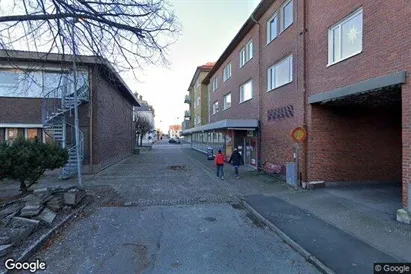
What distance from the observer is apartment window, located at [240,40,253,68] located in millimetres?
17112

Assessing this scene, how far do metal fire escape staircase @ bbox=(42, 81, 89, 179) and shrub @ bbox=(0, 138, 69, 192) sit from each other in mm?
3951

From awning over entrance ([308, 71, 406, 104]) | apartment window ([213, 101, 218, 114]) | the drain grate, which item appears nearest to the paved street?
the drain grate

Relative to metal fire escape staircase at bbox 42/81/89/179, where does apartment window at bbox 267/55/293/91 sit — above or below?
above

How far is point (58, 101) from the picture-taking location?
14133 millimetres

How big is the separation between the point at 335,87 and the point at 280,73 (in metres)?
4.57

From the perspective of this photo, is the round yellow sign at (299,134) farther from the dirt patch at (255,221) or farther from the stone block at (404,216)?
the stone block at (404,216)

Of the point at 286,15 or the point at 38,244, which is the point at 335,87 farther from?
the point at 38,244

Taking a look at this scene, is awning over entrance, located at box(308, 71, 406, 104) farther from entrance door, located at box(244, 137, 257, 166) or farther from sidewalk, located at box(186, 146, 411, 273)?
entrance door, located at box(244, 137, 257, 166)

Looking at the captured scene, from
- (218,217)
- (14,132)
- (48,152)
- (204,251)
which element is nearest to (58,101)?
(14,132)

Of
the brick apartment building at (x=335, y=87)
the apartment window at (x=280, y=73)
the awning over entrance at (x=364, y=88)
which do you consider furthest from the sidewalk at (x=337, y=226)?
the apartment window at (x=280, y=73)

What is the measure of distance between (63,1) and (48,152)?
18.5 ft

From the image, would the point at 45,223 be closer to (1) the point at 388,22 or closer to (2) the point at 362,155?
(1) the point at 388,22

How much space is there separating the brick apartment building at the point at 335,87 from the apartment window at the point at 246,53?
3.64ft

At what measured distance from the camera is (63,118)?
1339 cm
